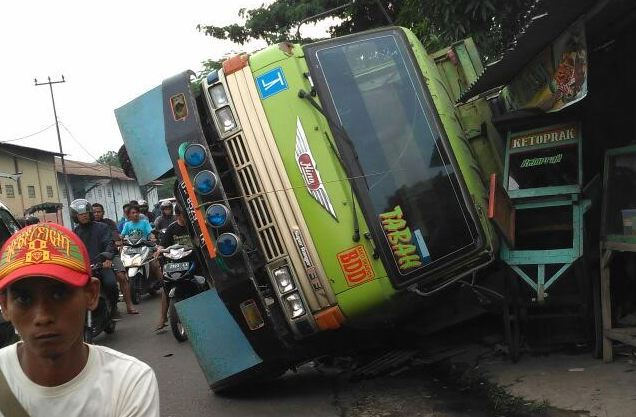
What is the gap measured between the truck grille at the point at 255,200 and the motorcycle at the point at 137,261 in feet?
18.5

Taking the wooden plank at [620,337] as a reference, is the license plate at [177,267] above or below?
above

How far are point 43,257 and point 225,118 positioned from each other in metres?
3.17

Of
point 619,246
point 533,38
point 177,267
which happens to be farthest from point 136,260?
point 619,246

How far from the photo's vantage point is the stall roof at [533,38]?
4.02 meters

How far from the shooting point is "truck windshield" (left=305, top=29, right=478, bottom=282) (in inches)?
177

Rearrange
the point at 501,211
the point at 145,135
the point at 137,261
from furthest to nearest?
the point at 137,261 < the point at 145,135 < the point at 501,211

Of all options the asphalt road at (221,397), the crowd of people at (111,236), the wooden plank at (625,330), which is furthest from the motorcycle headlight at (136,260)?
the wooden plank at (625,330)

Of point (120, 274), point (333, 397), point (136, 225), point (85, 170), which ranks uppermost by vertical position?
point (85, 170)

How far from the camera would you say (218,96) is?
463 centimetres

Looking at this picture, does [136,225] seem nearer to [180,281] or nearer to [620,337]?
[180,281]

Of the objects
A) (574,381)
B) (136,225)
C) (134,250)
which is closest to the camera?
(574,381)

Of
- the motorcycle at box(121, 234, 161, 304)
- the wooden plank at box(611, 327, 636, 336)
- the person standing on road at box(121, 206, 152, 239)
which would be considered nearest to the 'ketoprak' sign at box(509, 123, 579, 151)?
the wooden plank at box(611, 327, 636, 336)

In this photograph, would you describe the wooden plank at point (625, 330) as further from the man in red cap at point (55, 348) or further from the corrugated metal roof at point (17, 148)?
the corrugated metal roof at point (17, 148)

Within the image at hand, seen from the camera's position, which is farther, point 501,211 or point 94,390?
point 501,211
